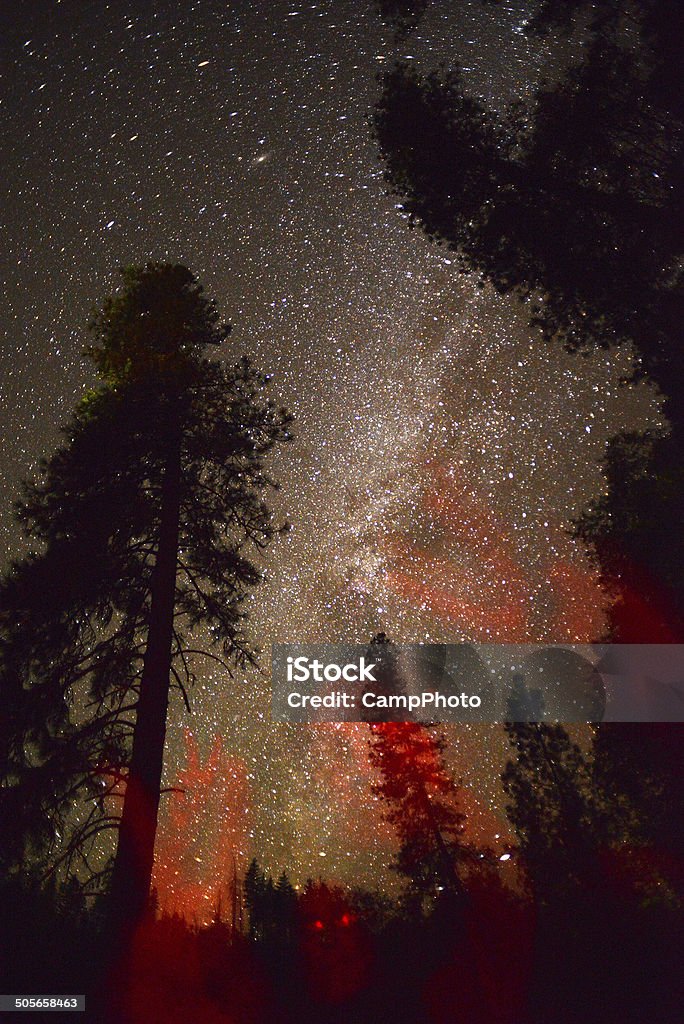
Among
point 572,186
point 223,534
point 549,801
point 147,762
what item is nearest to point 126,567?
point 223,534

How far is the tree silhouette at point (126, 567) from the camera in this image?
21.6 feet

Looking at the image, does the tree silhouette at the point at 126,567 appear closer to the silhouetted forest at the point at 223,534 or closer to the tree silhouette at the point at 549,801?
the silhouetted forest at the point at 223,534

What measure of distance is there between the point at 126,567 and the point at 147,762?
7.95ft

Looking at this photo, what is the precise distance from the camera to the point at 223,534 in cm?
806

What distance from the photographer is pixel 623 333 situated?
7.43 meters

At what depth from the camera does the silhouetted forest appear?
Answer: 20.9 ft

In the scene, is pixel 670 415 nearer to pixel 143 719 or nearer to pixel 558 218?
pixel 558 218

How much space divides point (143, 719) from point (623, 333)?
6.96 meters

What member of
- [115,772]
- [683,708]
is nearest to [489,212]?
[115,772]

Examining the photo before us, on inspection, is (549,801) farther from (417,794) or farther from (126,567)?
(126,567)

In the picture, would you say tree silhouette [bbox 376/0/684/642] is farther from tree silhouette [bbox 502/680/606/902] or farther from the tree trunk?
tree silhouette [bbox 502/680/606/902]

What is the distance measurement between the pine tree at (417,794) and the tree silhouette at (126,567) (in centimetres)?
1468

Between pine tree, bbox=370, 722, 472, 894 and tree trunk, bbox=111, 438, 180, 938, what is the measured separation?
15248 millimetres

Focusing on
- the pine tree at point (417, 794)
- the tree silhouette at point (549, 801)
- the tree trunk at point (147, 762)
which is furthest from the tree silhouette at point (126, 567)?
the pine tree at point (417, 794)
